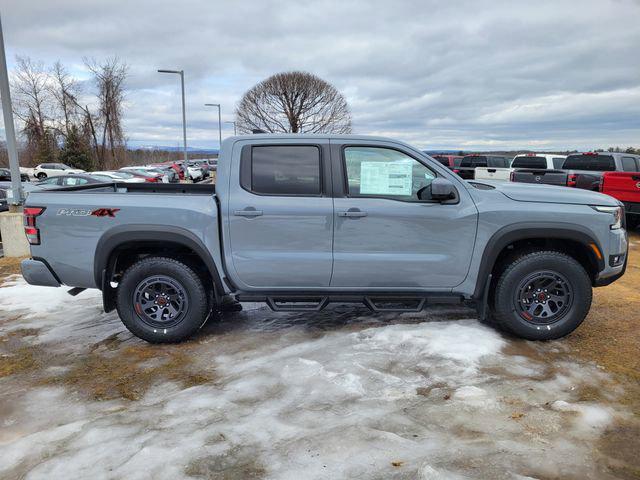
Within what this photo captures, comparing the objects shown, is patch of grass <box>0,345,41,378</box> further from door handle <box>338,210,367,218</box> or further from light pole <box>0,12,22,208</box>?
light pole <box>0,12,22,208</box>

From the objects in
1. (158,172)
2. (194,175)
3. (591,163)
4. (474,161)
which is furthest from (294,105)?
(591,163)

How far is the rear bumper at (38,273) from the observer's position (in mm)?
4219

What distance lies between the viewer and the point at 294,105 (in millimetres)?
40406

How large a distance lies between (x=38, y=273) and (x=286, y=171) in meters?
2.44

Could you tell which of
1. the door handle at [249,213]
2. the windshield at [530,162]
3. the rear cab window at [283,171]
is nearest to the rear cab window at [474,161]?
the windshield at [530,162]

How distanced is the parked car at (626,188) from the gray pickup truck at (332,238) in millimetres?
6060

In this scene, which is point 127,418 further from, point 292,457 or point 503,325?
point 503,325

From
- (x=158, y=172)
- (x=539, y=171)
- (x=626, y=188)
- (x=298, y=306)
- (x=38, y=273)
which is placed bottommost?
(x=298, y=306)

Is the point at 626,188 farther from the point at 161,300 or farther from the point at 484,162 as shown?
the point at 484,162

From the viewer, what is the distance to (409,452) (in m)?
2.67

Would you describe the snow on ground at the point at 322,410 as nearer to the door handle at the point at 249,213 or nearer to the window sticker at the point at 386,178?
the door handle at the point at 249,213

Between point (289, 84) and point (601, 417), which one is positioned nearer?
point (601, 417)

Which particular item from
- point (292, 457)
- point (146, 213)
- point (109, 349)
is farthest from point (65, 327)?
point (292, 457)

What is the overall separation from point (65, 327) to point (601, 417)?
15.9ft
